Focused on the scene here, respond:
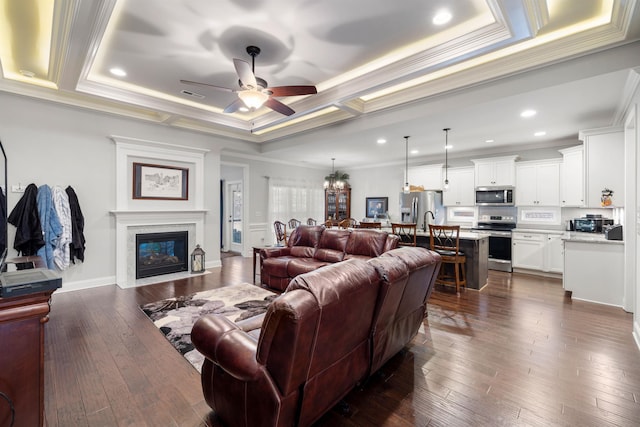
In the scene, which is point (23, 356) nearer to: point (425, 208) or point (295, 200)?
point (425, 208)

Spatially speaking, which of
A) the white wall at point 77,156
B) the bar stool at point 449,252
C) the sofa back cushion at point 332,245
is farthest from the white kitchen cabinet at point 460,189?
the white wall at point 77,156

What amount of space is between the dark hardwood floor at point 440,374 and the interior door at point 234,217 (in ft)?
15.4

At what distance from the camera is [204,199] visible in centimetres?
611

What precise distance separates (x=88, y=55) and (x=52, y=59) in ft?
2.10

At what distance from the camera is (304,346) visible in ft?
4.52

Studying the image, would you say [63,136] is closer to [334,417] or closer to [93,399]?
[93,399]

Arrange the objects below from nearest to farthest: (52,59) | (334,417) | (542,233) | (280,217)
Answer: (334,417), (52,59), (542,233), (280,217)

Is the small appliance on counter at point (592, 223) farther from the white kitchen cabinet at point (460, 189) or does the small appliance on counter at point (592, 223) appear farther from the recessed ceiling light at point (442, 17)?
the recessed ceiling light at point (442, 17)

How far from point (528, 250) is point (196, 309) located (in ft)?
20.5

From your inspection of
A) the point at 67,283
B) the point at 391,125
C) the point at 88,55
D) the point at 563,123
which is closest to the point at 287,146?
the point at 391,125

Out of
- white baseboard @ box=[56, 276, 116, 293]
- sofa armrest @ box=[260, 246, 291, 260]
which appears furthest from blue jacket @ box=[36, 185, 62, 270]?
sofa armrest @ box=[260, 246, 291, 260]

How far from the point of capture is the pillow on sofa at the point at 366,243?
4432mm

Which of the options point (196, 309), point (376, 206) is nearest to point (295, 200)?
point (376, 206)

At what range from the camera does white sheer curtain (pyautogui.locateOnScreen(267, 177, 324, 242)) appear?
27.4ft
